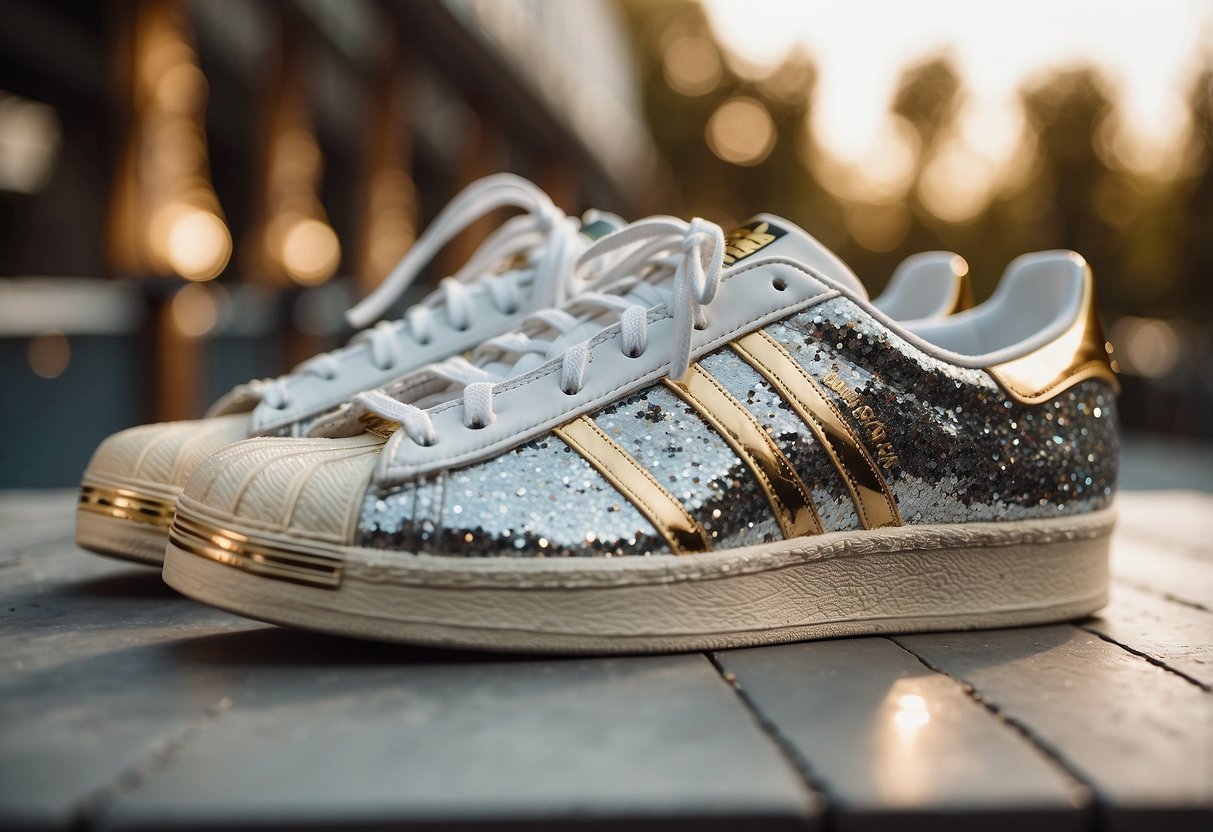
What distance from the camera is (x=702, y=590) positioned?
1109 millimetres

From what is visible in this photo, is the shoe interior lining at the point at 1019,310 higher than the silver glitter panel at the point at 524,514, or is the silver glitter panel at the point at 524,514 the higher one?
the shoe interior lining at the point at 1019,310

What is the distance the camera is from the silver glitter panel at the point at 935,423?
1.23m

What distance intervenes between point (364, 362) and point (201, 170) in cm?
452

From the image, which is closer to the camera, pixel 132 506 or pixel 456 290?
pixel 132 506

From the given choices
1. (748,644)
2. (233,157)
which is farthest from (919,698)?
(233,157)

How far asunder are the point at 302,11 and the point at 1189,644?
18.5ft

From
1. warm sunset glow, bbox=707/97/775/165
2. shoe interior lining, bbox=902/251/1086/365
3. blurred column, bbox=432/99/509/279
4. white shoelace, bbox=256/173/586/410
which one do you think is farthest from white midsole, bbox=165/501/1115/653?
warm sunset glow, bbox=707/97/775/165

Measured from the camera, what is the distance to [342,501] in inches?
40.9

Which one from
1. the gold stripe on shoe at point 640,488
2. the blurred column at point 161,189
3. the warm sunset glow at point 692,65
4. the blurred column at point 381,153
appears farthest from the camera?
the warm sunset glow at point 692,65

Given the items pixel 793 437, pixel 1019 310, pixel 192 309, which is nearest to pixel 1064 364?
pixel 1019 310

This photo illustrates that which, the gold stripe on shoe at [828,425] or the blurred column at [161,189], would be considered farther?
the blurred column at [161,189]

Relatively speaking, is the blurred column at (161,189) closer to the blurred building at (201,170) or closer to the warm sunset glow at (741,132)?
the blurred building at (201,170)

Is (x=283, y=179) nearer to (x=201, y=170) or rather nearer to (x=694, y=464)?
(x=201, y=170)

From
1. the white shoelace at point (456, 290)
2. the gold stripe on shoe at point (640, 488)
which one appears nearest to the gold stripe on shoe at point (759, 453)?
the gold stripe on shoe at point (640, 488)
